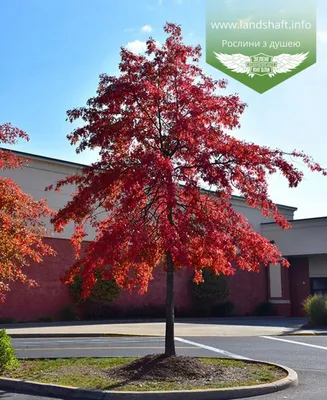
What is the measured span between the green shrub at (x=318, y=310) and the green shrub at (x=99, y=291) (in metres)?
9.06

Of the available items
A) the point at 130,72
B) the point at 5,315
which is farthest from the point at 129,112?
the point at 5,315

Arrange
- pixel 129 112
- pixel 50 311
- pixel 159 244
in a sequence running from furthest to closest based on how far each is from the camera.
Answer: pixel 50 311
pixel 129 112
pixel 159 244

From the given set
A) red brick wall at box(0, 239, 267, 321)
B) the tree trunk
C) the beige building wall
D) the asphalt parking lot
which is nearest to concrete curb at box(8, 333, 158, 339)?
the asphalt parking lot

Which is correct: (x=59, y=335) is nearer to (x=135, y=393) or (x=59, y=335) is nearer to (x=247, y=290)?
(x=135, y=393)

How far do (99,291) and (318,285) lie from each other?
16063 mm

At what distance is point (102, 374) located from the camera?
9297 millimetres

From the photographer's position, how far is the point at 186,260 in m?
8.70

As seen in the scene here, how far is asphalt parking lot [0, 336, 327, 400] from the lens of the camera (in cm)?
993

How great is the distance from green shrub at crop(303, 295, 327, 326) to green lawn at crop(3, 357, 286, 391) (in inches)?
547

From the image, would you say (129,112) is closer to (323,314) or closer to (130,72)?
(130,72)

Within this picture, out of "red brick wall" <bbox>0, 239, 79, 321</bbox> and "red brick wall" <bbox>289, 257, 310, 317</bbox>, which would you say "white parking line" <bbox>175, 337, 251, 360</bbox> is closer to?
"red brick wall" <bbox>0, 239, 79, 321</bbox>

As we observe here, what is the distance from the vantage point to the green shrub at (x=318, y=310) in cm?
2380

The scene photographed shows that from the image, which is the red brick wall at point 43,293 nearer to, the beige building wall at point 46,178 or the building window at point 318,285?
the beige building wall at point 46,178

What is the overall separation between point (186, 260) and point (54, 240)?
1778cm
